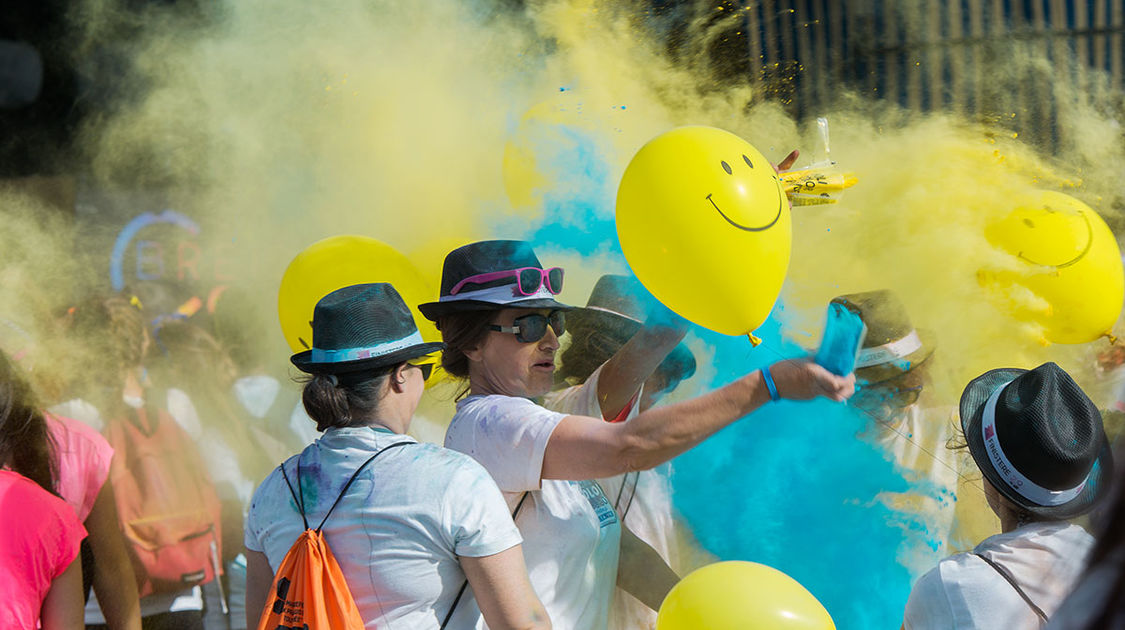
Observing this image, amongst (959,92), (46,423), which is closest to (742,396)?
(46,423)

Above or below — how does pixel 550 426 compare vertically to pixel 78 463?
above

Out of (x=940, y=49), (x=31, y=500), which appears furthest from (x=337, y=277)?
(x=940, y=49)

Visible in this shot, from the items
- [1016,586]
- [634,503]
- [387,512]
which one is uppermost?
[387,512]

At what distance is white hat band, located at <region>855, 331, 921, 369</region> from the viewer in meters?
2.32

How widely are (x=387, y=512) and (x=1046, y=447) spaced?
111 centimetres

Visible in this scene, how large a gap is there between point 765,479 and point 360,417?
1.18m

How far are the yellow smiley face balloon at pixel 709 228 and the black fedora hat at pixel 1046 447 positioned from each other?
499 millimetres

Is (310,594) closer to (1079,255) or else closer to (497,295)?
(497,295)

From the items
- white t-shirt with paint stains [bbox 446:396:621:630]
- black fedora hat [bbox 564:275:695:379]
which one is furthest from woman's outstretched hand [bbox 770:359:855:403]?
black fedora hat [bbox 564:275:695:379]

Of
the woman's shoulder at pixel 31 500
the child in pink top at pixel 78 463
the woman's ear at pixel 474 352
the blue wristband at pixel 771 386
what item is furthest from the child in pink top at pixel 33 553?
the blue wristband at pixel 771 386

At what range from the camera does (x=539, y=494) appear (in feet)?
6.02

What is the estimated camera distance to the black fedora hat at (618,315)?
249 centimetres

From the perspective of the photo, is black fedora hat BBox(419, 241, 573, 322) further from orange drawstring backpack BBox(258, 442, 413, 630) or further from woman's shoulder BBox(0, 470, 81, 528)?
woman's shoulder BBox(0, 470, 81, 528)

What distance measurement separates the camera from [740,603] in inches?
70.3
